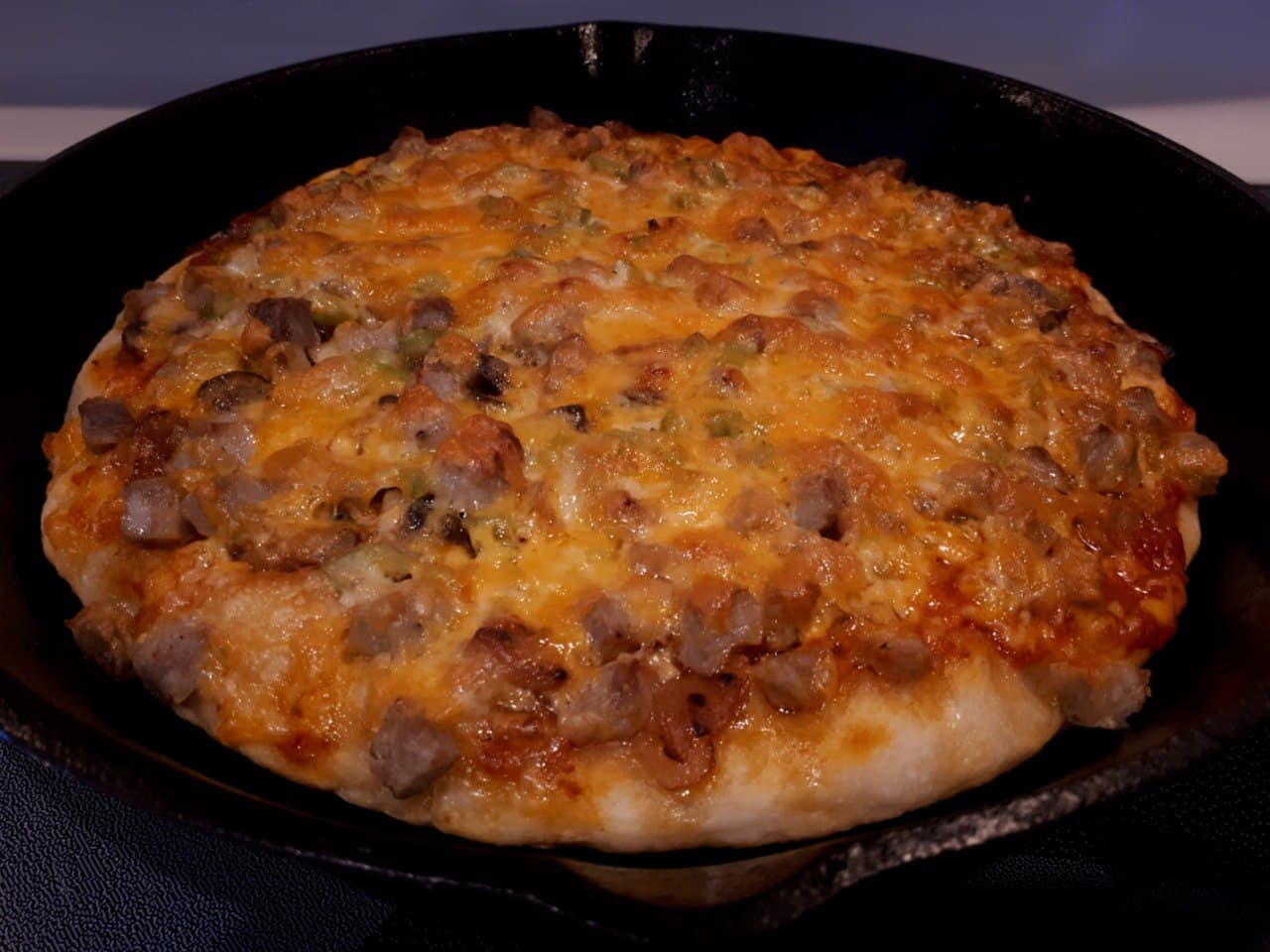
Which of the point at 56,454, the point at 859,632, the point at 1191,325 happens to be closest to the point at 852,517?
the point at 859,632

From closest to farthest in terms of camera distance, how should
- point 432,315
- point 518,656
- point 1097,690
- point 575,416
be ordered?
point 518,656, point 1097,690, point 575,416, point 432,315

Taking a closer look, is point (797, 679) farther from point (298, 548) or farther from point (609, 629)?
point (298, 548)

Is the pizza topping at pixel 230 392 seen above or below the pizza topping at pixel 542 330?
below

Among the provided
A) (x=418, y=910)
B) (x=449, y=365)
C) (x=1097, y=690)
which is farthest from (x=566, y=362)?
(x=1097, y=690)

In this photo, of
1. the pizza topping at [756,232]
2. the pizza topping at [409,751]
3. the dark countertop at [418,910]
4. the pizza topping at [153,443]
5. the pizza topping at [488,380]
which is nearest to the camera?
the pizza topping at [409,751]

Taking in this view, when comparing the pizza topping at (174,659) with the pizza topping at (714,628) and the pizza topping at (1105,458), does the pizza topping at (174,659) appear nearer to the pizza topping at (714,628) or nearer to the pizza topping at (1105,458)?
the pizza topping at (714,628)

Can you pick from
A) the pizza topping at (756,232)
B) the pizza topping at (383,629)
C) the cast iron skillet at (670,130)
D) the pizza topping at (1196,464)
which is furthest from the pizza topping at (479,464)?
the pizza topping at (1196,464)

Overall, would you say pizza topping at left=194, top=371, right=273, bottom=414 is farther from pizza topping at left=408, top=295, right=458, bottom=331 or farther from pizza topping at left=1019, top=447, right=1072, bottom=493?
pizza topping at left=1019, top=447, right=1072, bottom=493
